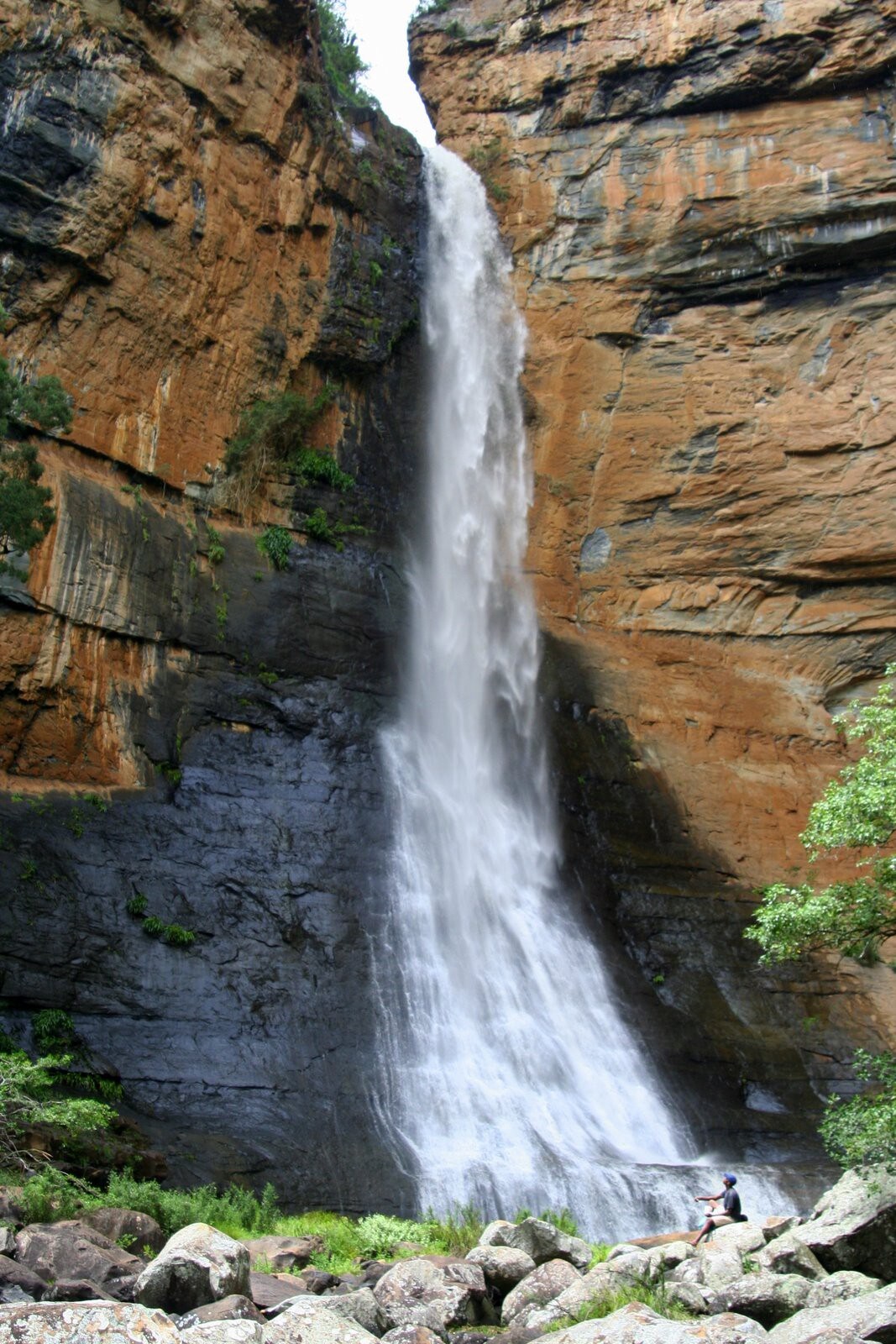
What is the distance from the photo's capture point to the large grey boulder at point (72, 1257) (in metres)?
7.93

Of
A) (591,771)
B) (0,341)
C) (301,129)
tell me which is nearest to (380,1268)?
(591,771)

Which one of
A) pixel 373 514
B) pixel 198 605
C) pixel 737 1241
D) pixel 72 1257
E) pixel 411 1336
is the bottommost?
pixel 411 1336

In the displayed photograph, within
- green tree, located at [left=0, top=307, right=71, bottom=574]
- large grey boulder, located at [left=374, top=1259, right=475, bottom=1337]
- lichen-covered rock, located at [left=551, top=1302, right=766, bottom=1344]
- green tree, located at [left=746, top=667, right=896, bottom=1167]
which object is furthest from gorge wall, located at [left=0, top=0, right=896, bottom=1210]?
lichen-covered rock, located at [left=551, top=1302, right=766, bottom=1344]

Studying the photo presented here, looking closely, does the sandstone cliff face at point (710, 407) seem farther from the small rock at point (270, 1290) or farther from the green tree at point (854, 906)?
the small rock at point (270, 1290)

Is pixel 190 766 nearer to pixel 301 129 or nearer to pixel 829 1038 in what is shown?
pixel 829 1038

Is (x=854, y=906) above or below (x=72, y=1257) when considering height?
above

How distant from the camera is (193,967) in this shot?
1436 cm

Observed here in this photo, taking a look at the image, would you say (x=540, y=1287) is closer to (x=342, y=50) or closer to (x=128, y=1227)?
(x=128, y=1227)

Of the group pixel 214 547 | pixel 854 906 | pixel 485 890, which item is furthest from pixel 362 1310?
pixel 214 547

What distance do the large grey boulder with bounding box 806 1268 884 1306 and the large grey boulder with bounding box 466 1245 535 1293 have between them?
2227mm

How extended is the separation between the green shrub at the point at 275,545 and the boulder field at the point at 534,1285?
11.5 m

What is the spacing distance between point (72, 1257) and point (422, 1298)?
8.06 feet

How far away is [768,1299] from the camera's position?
7.53 m

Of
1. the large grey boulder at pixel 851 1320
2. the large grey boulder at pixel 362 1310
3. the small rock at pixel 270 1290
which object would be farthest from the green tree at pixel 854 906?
the small rock at pixel 270 1290
